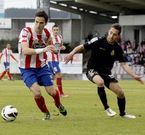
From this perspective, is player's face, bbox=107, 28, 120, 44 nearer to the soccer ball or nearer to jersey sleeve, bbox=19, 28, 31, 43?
jersey sleeve, bbox=19, 28, 31, 43

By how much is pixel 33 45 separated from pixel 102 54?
1559 mm

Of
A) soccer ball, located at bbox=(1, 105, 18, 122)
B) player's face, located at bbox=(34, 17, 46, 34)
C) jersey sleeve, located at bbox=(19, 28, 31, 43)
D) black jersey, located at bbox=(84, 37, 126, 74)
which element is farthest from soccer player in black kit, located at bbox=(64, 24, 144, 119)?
soccer ball, located at bbox=(1, 105, 18, 122)

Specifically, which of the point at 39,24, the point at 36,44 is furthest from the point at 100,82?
the point at 39,24

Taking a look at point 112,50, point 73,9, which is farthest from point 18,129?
point 73,9

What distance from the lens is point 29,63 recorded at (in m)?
12.3

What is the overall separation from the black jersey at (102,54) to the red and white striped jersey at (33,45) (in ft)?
3.14

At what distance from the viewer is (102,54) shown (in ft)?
42.2

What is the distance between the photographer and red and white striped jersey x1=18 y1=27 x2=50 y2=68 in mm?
12133

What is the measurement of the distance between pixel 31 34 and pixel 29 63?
588 millimetres

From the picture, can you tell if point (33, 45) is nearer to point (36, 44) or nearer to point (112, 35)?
point (36, 44)

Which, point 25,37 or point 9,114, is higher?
point 25,37

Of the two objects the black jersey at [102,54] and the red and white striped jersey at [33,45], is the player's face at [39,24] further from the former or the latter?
the black jersey at [102,54]

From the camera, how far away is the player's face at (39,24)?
465 inches

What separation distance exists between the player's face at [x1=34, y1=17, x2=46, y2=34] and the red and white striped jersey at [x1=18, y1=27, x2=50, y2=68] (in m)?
0.10
